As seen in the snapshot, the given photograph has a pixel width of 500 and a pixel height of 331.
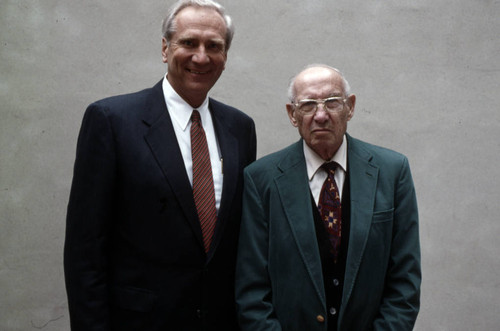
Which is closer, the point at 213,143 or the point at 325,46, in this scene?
the point at 213,143

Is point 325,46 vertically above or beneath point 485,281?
above

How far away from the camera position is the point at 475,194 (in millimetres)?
2838

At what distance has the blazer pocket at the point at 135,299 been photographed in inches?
68.1

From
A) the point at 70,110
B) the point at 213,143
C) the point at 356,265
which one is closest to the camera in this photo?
the point at 356,265

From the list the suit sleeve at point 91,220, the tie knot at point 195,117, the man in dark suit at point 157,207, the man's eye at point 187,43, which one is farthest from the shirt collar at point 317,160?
the suit sleeve at point 91,220

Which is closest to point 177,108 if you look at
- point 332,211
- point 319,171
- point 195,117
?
point 195,117

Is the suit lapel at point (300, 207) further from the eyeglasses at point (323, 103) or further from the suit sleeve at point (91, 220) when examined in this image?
the suit sleeve at point (91, 220)

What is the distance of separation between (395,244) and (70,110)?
74.3 inches

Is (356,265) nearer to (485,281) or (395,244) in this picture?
(395,244)

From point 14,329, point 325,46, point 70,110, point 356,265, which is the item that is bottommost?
point 14,329

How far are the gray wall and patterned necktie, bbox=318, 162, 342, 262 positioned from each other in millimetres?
1035

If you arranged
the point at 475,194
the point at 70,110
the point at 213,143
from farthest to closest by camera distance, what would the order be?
the point at 475,194, the point at 70,110, the point at 213,143

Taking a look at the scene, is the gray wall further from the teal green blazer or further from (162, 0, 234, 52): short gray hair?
the teal green blazer

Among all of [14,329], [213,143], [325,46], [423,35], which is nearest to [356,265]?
[213,143]
